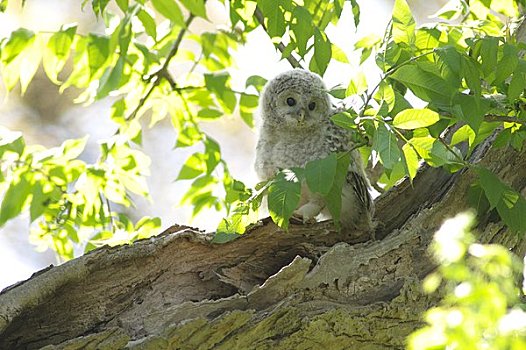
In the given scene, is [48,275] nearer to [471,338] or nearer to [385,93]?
[385,93]

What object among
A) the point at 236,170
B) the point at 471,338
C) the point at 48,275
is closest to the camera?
the point at 471,338

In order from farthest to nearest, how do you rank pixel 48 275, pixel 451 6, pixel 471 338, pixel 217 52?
pixel 217 52 → pixel 451 6 → pixel 48 275 → pixel 471 338

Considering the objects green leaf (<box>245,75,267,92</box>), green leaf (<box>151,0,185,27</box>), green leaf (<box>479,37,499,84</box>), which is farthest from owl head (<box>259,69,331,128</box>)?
green leaf (<box>151,0,185,27</box>)

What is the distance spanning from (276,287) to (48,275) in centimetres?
72

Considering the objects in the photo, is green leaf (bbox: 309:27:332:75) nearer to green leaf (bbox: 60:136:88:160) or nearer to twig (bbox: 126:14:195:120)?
twig (bbox: 126:14:195:120)

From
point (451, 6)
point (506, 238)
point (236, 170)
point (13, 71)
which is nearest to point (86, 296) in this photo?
point (13, 71)

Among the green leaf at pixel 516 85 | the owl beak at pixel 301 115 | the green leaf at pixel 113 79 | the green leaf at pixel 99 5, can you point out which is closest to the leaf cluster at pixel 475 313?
the green leaf at pixel 516 85

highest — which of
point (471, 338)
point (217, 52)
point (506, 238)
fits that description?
point (217, 52)

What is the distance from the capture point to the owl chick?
3.55 metres

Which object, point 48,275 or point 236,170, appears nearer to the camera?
point 48,275

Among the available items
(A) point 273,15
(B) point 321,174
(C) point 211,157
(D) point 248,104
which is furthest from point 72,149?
(B) point 321,174

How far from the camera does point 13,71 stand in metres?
3.22

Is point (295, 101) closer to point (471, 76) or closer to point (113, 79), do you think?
point (113, 79)

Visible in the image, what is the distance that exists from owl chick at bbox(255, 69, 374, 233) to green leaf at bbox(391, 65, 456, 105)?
2.68 ft
